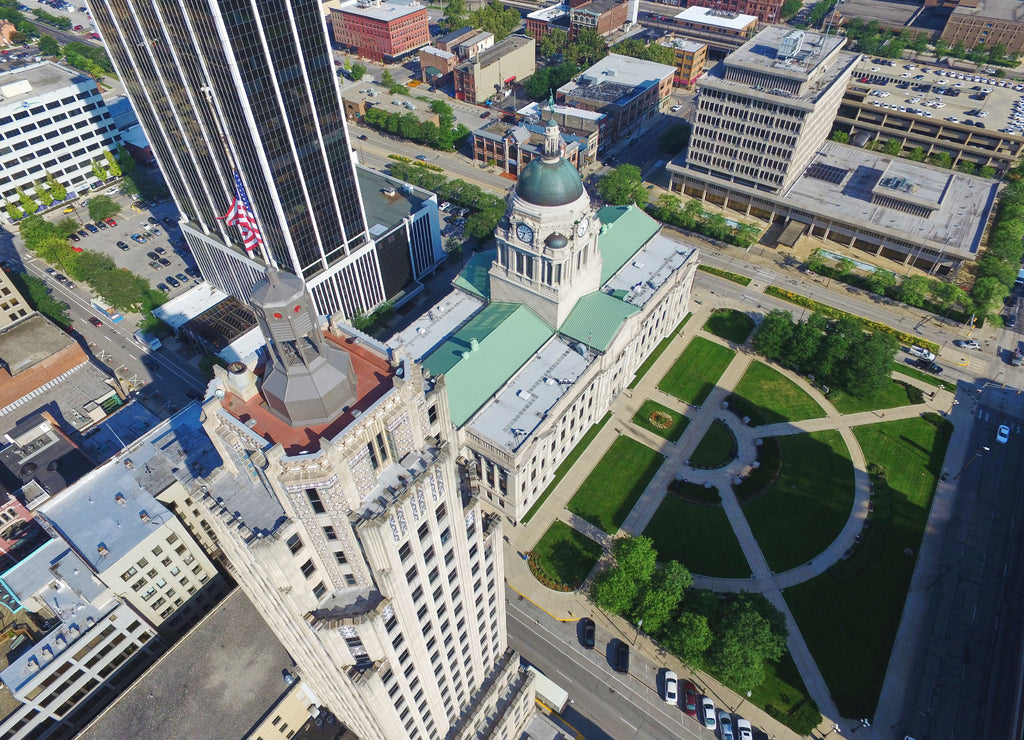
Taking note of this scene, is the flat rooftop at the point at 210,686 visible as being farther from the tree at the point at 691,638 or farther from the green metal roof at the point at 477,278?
the green metal roof at the point at 477,278

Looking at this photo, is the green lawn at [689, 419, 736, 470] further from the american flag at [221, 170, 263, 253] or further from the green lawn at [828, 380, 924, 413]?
the american flag at [221, 170, 263, 253]

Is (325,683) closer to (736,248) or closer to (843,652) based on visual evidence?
(843,652)

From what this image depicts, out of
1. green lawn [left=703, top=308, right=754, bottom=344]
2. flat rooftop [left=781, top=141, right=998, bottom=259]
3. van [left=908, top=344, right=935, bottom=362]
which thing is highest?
flat rooftop [left=781, top=141, right=998, bottom=259]

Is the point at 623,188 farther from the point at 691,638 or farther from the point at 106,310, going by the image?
the point at 106,310

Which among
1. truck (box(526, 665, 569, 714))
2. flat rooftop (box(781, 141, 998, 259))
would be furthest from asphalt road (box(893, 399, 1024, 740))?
flat rooftop (box(781, 141, 998, 259))

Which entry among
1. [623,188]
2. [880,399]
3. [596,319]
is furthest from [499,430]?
[623,188]

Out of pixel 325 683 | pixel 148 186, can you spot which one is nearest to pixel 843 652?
pixel 325 683
